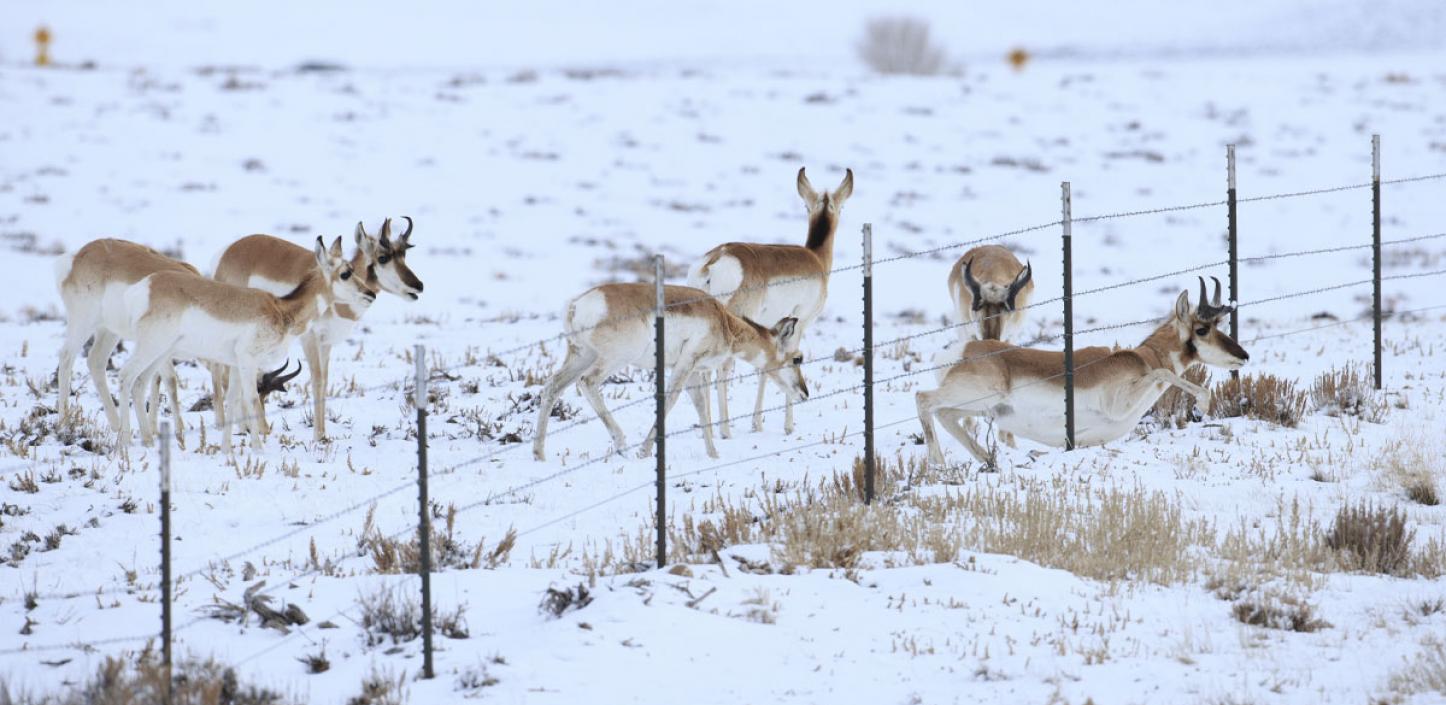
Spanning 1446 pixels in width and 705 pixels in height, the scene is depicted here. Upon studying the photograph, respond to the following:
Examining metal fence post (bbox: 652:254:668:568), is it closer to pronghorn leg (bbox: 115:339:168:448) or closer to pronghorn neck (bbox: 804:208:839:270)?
pronghorn leg (bbox: 115:339:168:448)

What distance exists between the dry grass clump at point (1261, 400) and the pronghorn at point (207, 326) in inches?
276

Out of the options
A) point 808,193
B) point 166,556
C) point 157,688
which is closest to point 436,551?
point 166,556

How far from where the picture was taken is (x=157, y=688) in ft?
18.8

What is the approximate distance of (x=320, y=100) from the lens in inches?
1531

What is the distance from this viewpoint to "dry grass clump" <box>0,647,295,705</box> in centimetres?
564

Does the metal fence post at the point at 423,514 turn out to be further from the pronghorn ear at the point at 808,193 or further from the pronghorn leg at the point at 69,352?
the pronghorn ear at the point at 808,193

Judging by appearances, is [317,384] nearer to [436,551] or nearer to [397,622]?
[436,551]

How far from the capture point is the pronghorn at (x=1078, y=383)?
9.90 m

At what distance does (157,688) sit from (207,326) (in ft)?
16.7

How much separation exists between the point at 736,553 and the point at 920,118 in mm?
31522

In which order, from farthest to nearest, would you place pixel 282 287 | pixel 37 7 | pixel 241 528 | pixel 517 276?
pixel 37 7 → pixel 517 276 → pixel 282 287 → pixel 241 528

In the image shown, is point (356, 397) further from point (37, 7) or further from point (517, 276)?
point (37, 7)

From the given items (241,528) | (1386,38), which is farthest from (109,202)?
(1386,38)

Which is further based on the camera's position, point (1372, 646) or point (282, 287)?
point (282, 287)
